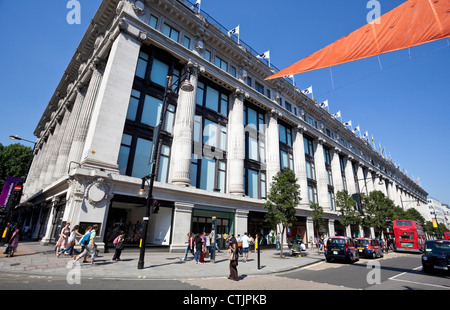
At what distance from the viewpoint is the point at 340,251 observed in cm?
1698

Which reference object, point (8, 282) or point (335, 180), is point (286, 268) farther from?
point (335, 180)

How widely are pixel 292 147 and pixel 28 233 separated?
38763 millimetres

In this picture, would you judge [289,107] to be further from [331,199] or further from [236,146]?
[331,199]

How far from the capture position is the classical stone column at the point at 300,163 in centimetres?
3119

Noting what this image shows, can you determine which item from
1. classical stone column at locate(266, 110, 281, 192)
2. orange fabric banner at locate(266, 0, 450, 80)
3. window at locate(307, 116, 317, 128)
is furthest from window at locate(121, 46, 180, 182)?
window at locate(307, 116, 317, 128)

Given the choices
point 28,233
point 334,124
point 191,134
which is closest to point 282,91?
point 334,124

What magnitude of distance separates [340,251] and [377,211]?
27834 millimetres

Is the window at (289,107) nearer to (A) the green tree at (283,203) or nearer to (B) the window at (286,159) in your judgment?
(B) the window at (286,159)

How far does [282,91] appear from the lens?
3409cm

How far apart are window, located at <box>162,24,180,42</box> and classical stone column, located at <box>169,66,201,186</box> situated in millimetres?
5885

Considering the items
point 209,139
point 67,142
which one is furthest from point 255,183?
point 67,142

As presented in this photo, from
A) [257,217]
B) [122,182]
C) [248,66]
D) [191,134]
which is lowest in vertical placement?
[257,217]
